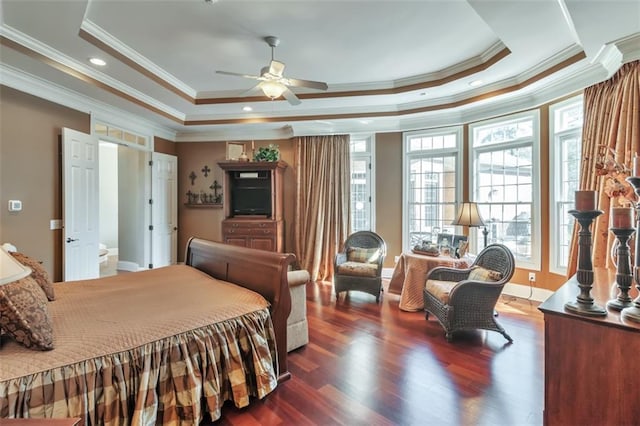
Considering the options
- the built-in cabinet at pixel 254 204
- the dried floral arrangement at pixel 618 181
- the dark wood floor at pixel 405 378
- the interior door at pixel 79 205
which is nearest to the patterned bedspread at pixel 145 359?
the dark wood floor at pixel 405 378

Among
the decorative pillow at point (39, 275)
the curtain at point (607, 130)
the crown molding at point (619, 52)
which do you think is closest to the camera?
the decorative pillow at point (39, 275)

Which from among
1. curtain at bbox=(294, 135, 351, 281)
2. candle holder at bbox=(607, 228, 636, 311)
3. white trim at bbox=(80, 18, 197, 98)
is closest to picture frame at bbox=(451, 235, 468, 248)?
curtain at bbox=(294, 135, 351, 281)

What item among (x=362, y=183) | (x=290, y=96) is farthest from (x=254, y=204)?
(x=290, y=96)

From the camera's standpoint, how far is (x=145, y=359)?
158 centimetres

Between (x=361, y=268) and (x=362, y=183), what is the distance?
1.95 meters

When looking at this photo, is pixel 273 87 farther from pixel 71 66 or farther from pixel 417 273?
pixel 417 273

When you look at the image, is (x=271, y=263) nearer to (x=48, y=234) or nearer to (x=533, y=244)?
(x=48, y=234)

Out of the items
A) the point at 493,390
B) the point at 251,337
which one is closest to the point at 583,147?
the point at 493,390

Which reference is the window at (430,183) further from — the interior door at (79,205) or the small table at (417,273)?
the interior door at (79,205)

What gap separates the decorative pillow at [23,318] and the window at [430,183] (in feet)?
15.3

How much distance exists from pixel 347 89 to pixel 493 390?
152 inches

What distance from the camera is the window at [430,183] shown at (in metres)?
4.96

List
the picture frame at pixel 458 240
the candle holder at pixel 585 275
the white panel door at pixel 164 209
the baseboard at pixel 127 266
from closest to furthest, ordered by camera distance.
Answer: the candle holder at pixel 585 275, the picture frame at pixel 458 240, the white panel door at pixel 164 209, the baseboard at pixel 127 266

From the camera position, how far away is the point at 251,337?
197cm
